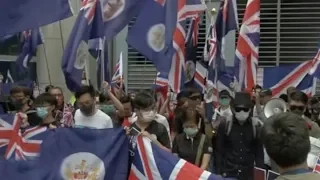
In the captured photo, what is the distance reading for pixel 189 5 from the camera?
1138 cm

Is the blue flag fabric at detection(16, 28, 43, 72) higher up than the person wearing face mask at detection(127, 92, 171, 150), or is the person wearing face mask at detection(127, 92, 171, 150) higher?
the blue flag fabric at detection(16, 28, 43, 72)

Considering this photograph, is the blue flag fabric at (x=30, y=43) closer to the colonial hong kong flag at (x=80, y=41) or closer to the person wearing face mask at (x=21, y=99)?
the person wearing face mask at (x=21, y=99)

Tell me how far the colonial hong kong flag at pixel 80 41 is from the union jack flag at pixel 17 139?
0.78 m

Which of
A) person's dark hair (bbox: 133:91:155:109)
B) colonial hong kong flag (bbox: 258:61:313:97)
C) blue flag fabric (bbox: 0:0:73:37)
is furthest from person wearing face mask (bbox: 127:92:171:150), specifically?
colonial hong kong flag (bbox: 258:61:313:97)

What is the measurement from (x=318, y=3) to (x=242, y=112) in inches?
506

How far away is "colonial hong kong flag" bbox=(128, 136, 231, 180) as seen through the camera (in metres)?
5.81

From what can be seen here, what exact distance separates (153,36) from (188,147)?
214 centimetres

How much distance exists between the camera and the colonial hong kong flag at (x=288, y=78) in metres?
12.6

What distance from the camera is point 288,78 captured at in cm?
1296

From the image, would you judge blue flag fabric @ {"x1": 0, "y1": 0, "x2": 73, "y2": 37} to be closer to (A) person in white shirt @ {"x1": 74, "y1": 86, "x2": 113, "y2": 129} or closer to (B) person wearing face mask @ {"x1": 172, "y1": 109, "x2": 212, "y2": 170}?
(A) person in white shirt @ {"x1": 74, "y1": 86, "x2": 113, "y2": 129}

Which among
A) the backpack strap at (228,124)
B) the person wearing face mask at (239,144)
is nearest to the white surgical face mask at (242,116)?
the person wearing face mask at (239,144)

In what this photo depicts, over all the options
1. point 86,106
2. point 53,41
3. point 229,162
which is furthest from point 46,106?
point 53,41

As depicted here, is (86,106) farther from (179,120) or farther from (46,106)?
(179,120)

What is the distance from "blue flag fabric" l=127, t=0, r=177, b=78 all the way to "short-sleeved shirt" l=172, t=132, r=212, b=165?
1.83 meters
